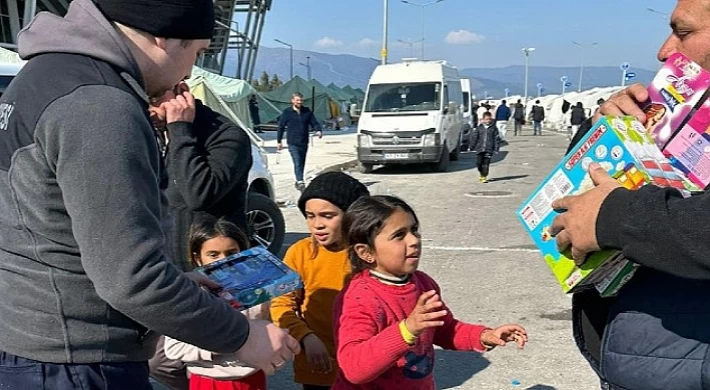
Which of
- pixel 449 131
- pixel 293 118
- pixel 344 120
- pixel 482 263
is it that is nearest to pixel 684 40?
pixel 482 263

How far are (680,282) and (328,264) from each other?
4.92 feet

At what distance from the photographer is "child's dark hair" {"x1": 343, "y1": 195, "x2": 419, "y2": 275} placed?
246 cm

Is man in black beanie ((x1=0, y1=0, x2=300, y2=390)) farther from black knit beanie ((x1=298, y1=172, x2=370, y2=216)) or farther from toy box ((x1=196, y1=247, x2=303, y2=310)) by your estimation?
black knit beanie ((x1=298, y1=172, x2=370, y2=216))

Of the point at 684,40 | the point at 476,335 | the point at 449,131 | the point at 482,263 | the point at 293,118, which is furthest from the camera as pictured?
the point at 449,131

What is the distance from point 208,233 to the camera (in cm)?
294

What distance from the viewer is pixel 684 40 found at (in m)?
1.87

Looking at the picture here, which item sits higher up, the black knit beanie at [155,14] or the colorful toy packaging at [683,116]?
the black knit beanie at [155,14]

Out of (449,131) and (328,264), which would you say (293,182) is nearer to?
(449,131)

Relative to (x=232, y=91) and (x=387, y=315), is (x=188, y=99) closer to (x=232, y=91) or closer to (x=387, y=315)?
(x=387, y=315)

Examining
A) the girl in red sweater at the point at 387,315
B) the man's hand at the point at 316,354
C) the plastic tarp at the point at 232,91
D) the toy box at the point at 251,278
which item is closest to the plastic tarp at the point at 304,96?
the plastic tarp at the point at 232,91

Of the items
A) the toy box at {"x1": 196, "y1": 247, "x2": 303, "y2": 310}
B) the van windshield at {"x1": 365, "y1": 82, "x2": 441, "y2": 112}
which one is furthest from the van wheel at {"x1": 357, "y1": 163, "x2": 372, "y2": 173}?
the toy box at {"x1": 196, "y1": 247, "x2": 303, "y2": 310}

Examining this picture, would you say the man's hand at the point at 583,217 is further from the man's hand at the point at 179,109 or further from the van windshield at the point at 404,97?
the van windshield at the point at 404,97

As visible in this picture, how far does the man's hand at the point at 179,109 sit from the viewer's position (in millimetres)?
2895

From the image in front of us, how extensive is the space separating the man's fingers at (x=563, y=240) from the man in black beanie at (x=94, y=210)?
2.60ft
